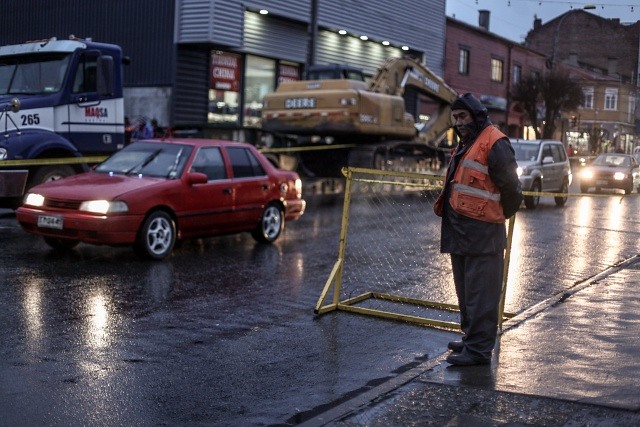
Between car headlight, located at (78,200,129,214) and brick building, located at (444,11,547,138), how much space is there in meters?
33.7

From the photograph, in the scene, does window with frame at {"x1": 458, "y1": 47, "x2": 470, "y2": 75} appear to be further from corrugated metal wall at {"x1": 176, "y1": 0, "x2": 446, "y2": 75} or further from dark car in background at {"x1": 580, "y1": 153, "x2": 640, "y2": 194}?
dark car in background at {"x1": 580, "y1": 153, "x2": 640, "y2": 194}

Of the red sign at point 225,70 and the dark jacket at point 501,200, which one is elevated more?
the red sign at point 225,70

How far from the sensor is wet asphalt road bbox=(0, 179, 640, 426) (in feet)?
19.0

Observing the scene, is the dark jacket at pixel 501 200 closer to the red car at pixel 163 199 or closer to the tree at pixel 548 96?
the red car at pixel 163 199

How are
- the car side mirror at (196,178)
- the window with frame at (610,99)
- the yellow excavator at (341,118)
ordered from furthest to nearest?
the window with frame at (610,99)
the yellow excavator at (341,118)
the car side mirror at (196,178)

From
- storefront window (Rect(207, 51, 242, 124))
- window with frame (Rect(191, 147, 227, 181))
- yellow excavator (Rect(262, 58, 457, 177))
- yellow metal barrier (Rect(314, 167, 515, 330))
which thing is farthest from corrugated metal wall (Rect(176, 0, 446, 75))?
yellow metal barrier (Rect(314, 167, 515, 330))

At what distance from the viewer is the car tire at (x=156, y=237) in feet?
37.2

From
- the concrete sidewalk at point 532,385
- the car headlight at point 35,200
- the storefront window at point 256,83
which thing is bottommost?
the concrete sidewalk at point 532,385

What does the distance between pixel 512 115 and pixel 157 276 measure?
1808 inches

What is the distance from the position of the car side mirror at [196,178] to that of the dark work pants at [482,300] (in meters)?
5.83

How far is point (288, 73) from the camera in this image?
Result: 33.1 meters

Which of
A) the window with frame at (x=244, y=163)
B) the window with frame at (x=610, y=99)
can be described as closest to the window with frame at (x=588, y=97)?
the window with frame at (x=610, y=99)

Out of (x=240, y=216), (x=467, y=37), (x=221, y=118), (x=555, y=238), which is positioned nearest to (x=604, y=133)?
(x=467, y=37)

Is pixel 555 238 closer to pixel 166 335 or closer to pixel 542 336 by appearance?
pixel 542 336
